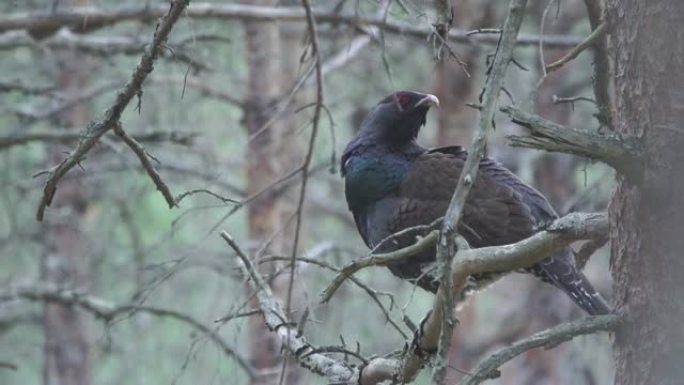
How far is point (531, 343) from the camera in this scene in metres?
3.19

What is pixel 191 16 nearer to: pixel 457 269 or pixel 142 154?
pixel 142 154

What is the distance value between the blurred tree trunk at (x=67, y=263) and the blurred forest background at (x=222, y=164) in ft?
0.06

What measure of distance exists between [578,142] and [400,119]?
326 cm

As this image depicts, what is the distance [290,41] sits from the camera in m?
12.6

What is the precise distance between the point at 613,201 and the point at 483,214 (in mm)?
2074

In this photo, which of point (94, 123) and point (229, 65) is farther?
point (229, 65)

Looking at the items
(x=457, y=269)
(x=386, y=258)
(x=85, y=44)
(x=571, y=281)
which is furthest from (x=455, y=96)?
(x=457, y=269)

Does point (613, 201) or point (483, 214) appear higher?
point (483, 214)

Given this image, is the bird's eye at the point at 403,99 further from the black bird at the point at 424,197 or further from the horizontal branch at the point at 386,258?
the horizontal branch at the point at 386,258

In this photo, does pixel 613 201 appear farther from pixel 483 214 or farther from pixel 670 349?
pixel 483 214

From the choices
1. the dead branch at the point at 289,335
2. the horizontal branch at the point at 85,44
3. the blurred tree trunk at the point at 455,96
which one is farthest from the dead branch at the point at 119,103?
the blurred tree trunk at the point at 455,96

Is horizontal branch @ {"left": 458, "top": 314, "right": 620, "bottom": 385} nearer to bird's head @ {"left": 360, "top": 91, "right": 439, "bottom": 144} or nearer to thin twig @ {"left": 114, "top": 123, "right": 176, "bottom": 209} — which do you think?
thin twig @ {"left": 114, "top": 123, "right": 176, "bottom": 209}

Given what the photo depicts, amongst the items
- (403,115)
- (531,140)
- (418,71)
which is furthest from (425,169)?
(418,71)

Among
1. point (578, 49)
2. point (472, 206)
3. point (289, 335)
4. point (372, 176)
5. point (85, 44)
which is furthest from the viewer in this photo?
point (85, 44)
